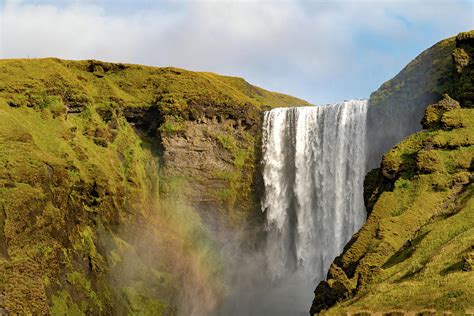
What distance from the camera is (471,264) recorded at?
3161cm

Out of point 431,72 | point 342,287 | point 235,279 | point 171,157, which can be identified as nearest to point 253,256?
point 235,279

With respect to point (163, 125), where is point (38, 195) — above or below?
below

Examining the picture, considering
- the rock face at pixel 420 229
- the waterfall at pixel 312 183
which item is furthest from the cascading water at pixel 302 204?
the rock face at pixel 420 229

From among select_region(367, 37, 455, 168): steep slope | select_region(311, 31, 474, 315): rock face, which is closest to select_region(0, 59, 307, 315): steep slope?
select_region(367, 37, 455, 168): steep slope

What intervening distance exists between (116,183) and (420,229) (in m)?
31.9

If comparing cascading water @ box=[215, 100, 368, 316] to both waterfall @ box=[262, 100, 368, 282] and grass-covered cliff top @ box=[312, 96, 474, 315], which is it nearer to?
waterfall @ box=[262, 100, 368, 282]

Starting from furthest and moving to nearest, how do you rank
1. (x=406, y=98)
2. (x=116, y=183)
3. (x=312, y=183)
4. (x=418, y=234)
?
(x=312, y=183) → (x=116, y=183) → (x=406, y=98) → (x=418, y=234)

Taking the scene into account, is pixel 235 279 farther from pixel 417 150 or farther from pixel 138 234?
pixel 417 150

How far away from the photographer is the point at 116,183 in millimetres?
64938

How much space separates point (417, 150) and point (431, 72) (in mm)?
15604

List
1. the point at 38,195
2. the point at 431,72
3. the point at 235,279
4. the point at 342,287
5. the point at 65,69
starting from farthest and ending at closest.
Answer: the point at 65,69
the point at 235,279
the point at 431,72
the point at 38,195
the point at 342,287

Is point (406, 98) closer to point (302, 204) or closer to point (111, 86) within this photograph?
point (302, 204)

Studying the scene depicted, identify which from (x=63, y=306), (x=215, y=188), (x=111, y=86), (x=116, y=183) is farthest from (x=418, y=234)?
(x=111, y=86)

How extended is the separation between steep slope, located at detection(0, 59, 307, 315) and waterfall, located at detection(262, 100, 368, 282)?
2.61 metres
